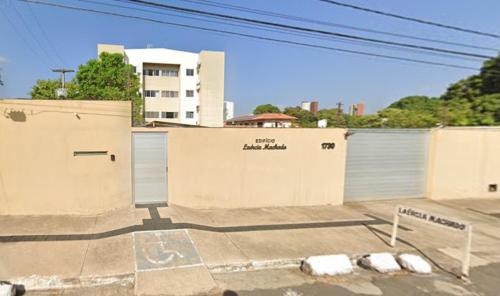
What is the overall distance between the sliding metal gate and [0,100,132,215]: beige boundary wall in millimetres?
7780

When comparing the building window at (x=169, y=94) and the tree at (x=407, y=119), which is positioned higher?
the building window at (x=169, y=94)

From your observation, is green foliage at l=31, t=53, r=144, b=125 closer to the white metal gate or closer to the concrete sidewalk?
the white metal gate

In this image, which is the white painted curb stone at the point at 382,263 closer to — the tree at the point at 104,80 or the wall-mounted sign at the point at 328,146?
the wall-mounted sign at the point at 328,146

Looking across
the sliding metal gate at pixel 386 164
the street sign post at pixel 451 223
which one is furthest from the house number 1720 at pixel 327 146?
the street sign post at pixel 451 223

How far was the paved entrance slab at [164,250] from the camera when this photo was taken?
224 inches

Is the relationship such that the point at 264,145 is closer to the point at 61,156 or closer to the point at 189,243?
the point at 189,243

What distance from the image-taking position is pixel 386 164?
11.5 m

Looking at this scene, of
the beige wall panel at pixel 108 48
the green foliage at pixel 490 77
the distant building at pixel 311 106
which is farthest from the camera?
the distant building at pixel 311 106

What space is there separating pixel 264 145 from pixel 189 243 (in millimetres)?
4267

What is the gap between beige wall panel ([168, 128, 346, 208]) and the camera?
9219mm

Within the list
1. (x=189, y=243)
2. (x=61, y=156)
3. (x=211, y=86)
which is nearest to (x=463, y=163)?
(x=189, y=243)

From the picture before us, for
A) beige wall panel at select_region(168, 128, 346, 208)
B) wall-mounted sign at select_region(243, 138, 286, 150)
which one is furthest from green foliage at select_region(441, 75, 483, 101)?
wall-mounted sign at select_region(243, 138, 286, 150)

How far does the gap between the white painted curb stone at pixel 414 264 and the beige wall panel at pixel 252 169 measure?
442cm

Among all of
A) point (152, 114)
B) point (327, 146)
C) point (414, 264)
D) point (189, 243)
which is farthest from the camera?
point (152, 114)
